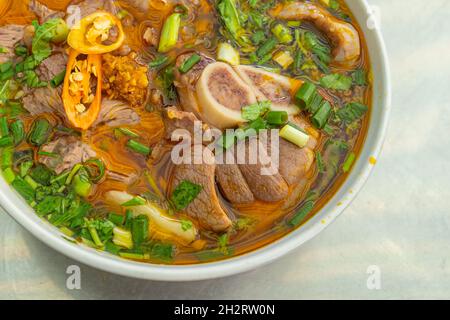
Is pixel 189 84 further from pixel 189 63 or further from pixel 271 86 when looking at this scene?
pixel 271 86

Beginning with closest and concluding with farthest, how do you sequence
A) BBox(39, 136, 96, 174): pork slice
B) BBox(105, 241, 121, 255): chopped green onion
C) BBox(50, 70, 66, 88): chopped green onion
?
BBox(105, 241, 121, 255): chopped green onion → BBox(39, 136, 96, 174): pork slice → BBox(50, 70, 66, 88): chopped green onion

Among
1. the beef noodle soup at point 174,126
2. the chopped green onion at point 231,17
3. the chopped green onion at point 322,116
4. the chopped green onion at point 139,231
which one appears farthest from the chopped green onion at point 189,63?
the chopped green onion at point 139,231

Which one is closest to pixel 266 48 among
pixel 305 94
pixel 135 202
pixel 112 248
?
pixel 305 94

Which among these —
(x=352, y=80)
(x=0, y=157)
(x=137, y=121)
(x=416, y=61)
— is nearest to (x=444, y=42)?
(x=416, y=61)

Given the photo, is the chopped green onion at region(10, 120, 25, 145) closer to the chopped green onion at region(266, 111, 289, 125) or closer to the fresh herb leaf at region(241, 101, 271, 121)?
the fresh herb leaf at region(241, 101, 271, 121)

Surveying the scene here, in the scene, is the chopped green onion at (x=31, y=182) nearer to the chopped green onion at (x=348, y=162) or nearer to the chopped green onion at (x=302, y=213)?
the chopped green onion at (x=302, y=213)

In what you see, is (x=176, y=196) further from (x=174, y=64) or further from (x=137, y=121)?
(x=174, y=64)

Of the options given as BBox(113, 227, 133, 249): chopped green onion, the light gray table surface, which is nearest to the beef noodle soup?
BBox(113, 227, 133, 249): chopped green onion
